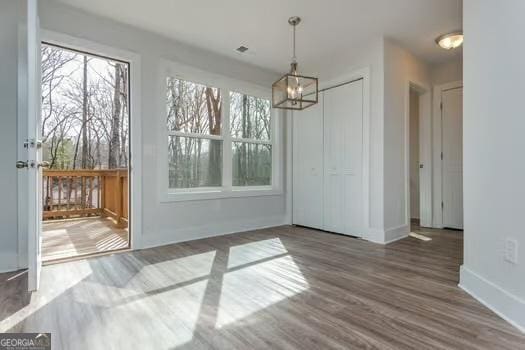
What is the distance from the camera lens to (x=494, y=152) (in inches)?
68.5

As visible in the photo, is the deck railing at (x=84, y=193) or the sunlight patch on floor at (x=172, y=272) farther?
the deck railing at (x=84, y=193)

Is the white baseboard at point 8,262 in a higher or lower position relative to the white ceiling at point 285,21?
lower

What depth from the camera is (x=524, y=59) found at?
1495 millimetres

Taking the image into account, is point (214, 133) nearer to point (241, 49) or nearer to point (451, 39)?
point (241, 49)

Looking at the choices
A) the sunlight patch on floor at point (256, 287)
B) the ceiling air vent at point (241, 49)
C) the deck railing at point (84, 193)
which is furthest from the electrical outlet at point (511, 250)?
the deck railing at point (84, 193)

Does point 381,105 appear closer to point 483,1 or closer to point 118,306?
point 483,1

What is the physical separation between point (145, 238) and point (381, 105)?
3226 millimetres

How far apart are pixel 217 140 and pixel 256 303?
2583 millimetres

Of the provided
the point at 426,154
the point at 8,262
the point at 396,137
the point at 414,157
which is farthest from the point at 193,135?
the point at 414,157

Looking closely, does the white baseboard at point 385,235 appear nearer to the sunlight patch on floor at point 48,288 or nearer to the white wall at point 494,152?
the white wall at point 494,152

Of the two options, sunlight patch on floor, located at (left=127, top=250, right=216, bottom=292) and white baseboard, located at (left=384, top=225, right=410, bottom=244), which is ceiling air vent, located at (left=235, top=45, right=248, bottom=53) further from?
white baseboard, located at (left=384, top=225, right=410, bottom=244)

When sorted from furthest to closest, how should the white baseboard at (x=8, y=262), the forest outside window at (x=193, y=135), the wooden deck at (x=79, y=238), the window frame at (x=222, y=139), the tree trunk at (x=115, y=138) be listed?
the tree trunk at (x=115, y=138) < the forest outside window at (x=193, y=135) < the window frame at (x=222, y=139) < the wooden deck at (x=79, y=238) < the white baseboard at (x=8, y=262)

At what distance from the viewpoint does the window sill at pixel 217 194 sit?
3.43m

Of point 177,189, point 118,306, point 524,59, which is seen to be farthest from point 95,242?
point 524,59
